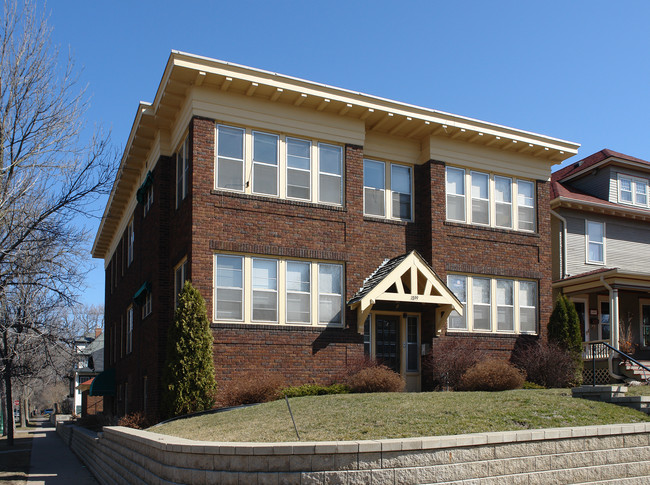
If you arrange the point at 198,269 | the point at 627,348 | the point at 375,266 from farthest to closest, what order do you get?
the point at 627,348
the point at 375,266
the point at 198,269

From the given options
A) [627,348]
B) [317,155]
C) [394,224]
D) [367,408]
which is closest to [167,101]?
[317,155]

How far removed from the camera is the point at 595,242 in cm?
2659

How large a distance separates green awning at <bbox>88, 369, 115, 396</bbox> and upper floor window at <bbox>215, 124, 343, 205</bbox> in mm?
15143

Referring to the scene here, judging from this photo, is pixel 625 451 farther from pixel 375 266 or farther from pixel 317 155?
pixel 317 155

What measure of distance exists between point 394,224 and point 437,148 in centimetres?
274

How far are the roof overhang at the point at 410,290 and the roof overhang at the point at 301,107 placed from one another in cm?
423

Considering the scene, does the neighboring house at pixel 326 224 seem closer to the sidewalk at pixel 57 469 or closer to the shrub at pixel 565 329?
the shrub at pixel 565 329

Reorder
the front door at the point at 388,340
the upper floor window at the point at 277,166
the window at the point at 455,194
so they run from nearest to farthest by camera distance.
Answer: the upper floor window at the point at 277,166, the front door at the point at 388,340, the window at the point at 455,194

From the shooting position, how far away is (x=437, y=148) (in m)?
20.8

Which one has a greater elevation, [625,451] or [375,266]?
[375,266]

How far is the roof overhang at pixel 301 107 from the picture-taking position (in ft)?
57.3

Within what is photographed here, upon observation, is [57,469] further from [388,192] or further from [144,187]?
[388,192]

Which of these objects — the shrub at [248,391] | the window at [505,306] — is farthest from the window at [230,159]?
the window at [505,306]

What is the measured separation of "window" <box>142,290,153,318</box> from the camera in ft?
68.8
